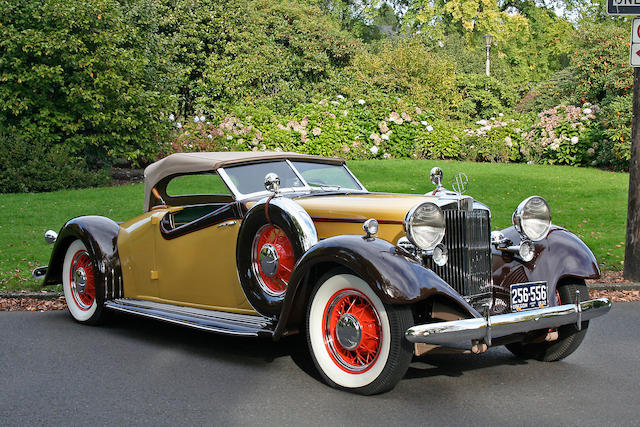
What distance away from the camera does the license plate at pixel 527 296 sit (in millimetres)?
4930

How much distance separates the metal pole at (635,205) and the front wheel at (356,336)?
16.5ft

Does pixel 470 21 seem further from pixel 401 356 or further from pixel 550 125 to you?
pixel 401 356

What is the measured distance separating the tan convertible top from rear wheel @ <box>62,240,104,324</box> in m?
0.80

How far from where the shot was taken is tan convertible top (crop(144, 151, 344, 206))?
599cm

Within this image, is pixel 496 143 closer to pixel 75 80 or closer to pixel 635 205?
pixel 75 80

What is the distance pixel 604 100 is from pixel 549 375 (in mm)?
16178

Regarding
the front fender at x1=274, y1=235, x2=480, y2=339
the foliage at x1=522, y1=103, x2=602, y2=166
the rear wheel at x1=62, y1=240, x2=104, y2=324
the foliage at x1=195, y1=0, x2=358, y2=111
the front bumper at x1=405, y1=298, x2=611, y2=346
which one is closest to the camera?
the front bumper at x1=405, y1=298, x2=611, y2=346

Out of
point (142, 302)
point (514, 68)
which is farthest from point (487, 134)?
point (514, 68)

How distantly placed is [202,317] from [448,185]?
10126mm

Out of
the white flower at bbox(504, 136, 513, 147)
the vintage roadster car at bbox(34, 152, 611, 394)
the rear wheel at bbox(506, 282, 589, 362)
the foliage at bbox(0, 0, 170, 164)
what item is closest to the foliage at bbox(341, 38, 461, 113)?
the white flower at bbox(504, 136, 513, 147)

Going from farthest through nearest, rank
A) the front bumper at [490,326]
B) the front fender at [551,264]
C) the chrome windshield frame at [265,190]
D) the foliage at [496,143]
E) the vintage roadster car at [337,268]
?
the foliage at [496,143] → the chrome windshield frame at [265,190] → the front fender at [551,264] → the vintage roadster car at [337,268] → the front bumper at [490,326]

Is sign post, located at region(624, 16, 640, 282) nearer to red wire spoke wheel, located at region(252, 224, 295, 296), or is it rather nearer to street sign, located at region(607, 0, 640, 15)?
street sign, located at region(607, 0, 640, 15)

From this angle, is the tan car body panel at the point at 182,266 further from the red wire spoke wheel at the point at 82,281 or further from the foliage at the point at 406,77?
the foliage at the point at 406,77

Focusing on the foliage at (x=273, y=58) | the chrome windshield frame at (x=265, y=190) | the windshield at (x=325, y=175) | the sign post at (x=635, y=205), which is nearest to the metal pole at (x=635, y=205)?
the sign post at (x=635, y=205)
